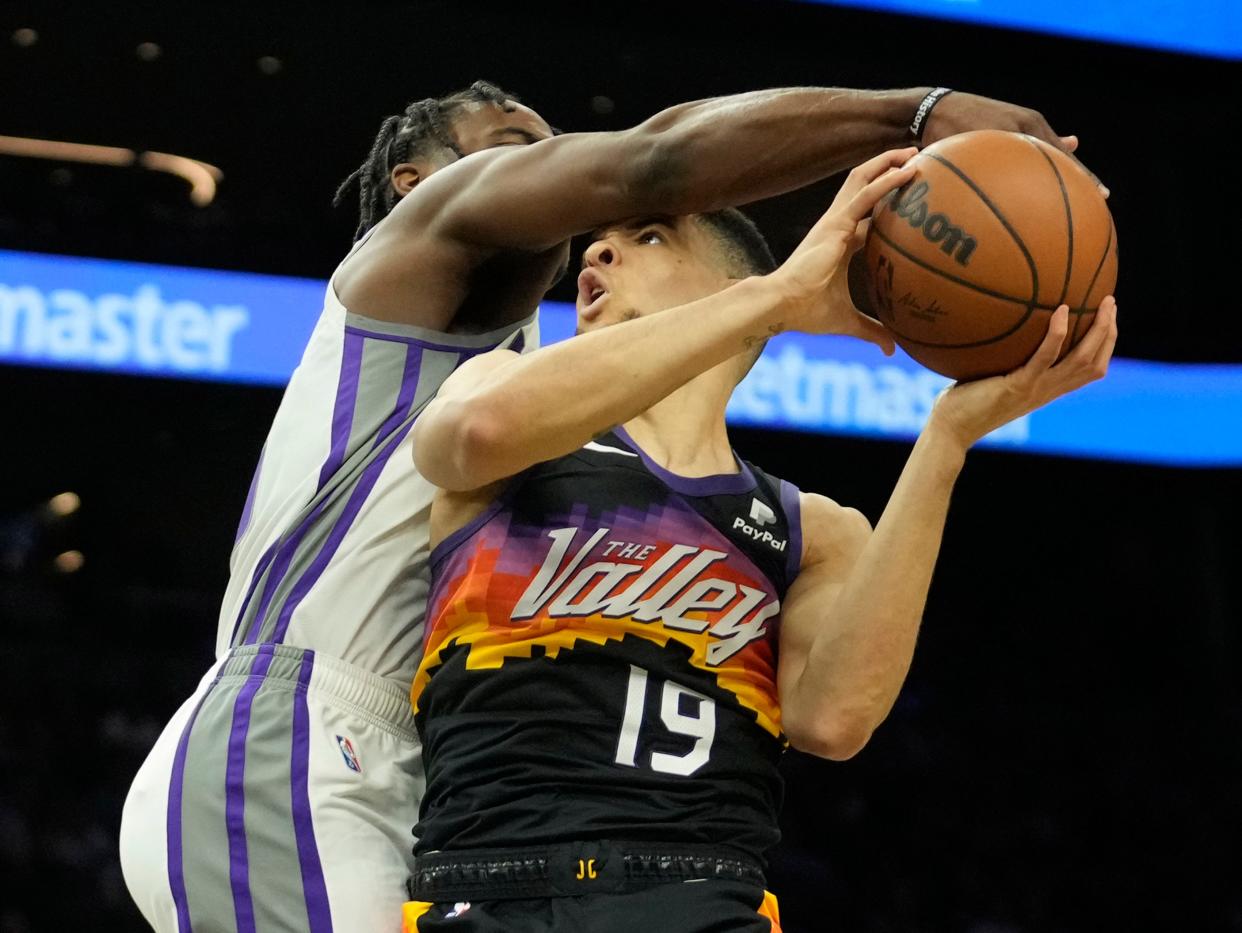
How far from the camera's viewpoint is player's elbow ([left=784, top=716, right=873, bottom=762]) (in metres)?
2.48

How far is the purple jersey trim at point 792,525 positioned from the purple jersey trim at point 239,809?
85cm

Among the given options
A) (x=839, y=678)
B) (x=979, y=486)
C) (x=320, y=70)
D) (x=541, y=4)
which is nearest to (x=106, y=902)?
(x=320, y=70)

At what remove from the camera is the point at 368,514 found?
8.94 feet

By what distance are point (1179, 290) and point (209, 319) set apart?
603 cm

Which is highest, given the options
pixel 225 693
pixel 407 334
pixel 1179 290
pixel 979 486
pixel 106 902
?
pixel 407 334

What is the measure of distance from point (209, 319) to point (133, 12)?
175 centimetres

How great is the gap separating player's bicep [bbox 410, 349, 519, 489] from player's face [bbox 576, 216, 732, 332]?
0.24 meters

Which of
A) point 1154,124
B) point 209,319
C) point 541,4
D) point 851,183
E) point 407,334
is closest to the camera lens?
point 851,183

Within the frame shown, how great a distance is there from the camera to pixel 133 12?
8.55 meters

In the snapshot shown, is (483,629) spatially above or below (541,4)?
above

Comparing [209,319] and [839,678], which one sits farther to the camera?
[209,319]

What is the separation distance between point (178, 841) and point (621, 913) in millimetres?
766

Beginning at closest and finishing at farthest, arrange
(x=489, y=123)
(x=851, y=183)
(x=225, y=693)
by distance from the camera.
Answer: (x=851, y=183)
(x=225, y=693)
(x=489, y=123)

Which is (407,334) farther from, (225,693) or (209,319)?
(209,319)
